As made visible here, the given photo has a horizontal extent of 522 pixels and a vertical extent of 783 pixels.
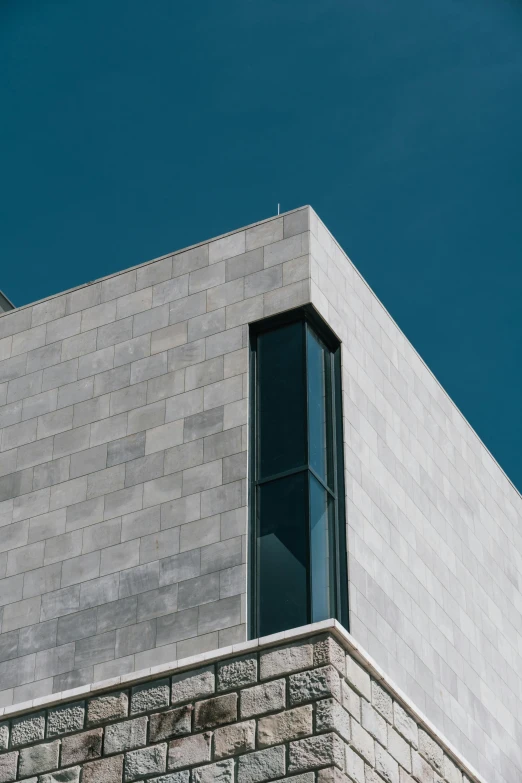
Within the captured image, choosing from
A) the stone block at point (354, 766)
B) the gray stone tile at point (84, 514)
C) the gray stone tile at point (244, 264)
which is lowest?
the stone block at point (354, 766)

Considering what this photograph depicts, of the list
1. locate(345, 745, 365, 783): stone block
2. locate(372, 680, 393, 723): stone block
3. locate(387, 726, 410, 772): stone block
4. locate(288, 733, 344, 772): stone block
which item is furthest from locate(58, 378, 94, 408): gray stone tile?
locate(345, 745, 365, 783): stone block

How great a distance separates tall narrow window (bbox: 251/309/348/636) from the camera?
16.2m

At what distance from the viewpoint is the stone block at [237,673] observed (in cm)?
1505

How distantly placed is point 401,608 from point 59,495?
190 inches

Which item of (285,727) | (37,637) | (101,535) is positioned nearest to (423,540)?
(101,535)

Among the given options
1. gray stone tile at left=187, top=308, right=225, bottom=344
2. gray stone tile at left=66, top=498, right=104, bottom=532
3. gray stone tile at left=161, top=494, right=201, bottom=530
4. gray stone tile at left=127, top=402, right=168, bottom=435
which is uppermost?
gray stone tile at left=187, top=308, right=225, bottom=344

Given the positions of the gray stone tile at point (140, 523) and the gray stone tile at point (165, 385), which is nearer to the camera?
the gray stone tile at point (140, 523)

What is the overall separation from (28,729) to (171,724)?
189 cm

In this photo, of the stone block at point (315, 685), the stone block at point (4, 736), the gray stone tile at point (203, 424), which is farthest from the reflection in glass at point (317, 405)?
the stone block at point (4, 736)

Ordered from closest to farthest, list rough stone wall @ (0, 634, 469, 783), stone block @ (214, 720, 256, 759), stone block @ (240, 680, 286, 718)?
rough stone wall @ (0, 634, 469, 783) < stone block @ (214, 720, 256, 759) < stone block @ (240, 680, 286, 718)

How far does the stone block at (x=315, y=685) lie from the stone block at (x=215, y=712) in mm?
695

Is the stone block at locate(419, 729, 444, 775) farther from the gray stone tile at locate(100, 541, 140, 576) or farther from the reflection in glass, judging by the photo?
the gray stone tile at locate(100, 541, 140, 576)

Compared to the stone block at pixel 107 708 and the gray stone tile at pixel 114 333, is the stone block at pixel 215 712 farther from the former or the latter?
the gray stone tile at pixel 114 333

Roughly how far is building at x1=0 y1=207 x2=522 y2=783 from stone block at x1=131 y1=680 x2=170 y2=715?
0.02m
